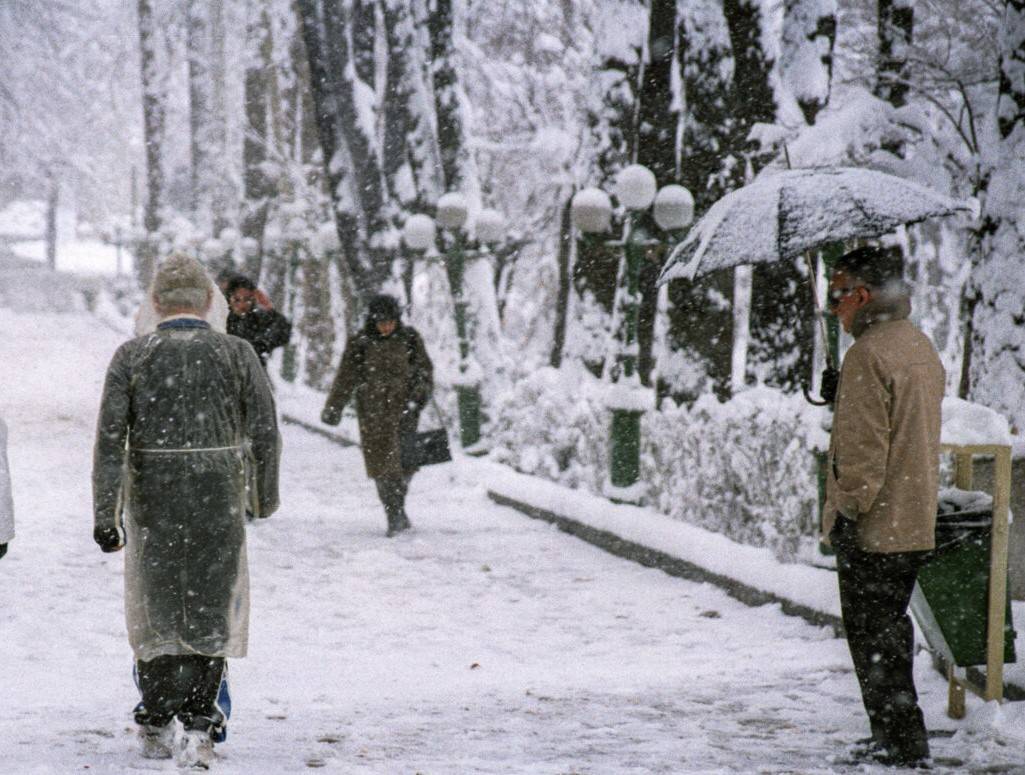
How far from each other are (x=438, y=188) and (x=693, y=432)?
9374mm

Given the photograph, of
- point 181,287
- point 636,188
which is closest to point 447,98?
point 636,188

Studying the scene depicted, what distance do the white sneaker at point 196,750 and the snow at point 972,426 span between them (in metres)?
3.05

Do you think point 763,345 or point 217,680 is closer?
point 217,680

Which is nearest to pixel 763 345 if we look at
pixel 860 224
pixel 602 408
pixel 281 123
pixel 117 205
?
pixel 602 408

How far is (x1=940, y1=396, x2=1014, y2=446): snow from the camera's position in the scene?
19.5ft

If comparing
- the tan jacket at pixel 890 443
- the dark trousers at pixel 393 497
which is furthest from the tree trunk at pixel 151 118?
the tan jacket at pixel 890 443

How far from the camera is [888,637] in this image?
5.36 meters

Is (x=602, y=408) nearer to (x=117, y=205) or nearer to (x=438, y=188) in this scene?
(x=438, y=188)

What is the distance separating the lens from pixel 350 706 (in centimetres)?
667

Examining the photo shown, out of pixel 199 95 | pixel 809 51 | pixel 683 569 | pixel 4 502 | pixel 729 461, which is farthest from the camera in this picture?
pixel 199 95

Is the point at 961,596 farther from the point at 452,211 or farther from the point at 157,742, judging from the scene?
the point at 452,211

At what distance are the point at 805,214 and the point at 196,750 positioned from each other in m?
4.13

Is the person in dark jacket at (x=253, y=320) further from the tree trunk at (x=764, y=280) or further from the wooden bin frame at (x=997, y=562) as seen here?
the wooden bin frame at (x=997, y=562)

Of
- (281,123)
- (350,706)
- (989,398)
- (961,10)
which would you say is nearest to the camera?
(350,706)
